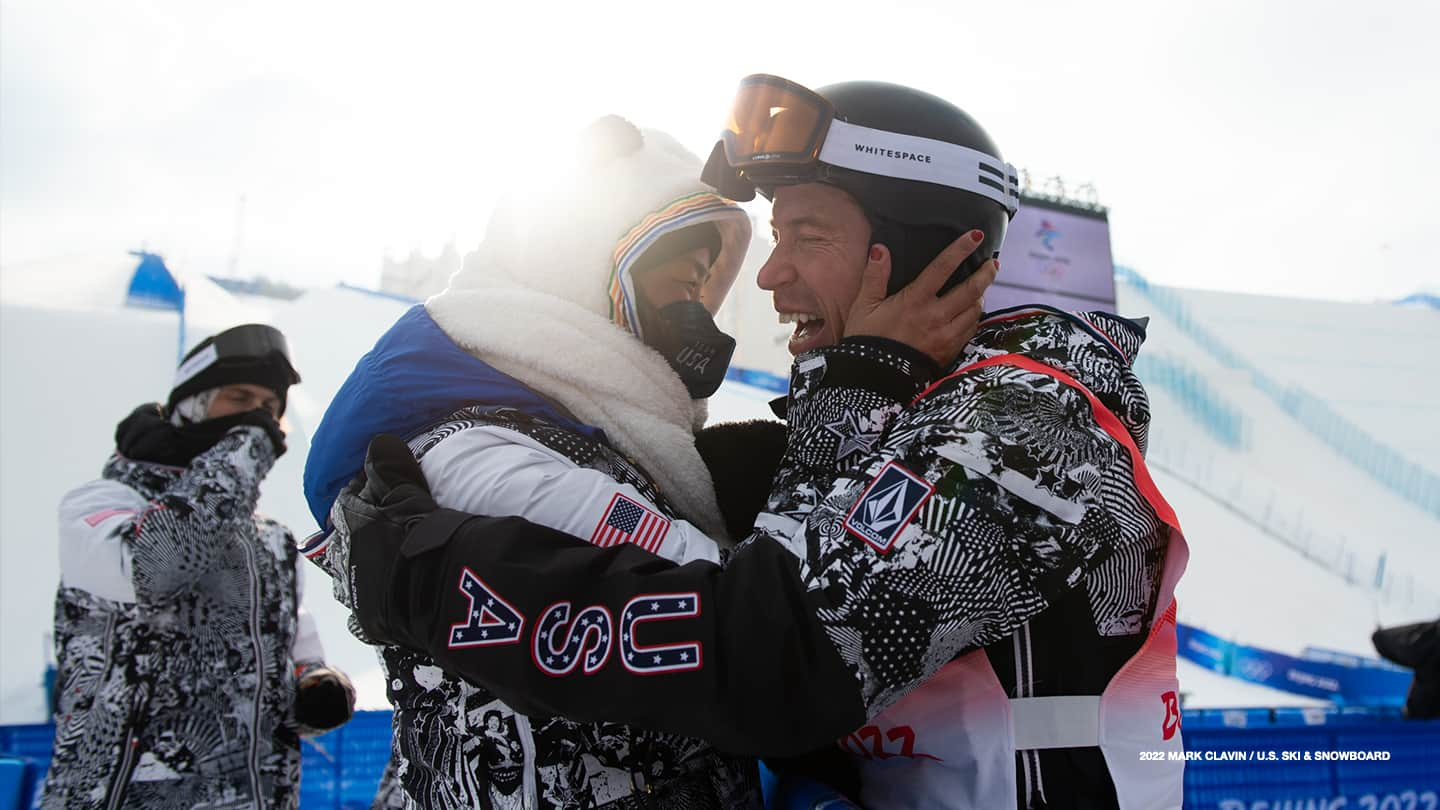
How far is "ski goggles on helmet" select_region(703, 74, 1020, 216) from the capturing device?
1.41 meters

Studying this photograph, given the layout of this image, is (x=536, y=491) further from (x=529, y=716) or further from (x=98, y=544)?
(x=98, y=544)

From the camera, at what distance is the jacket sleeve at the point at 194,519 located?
2832 millimetres

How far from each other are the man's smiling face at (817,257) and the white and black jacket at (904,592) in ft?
0.71

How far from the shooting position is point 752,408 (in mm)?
10922

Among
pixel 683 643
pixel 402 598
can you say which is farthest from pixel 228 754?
pixel 683 643

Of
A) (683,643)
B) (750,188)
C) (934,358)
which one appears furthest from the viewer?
(750,188)

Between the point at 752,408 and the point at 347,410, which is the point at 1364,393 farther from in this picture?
the point at 347,410

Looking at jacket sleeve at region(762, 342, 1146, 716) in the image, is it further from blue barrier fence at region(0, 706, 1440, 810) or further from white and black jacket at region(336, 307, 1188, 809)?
blue barrier fence at region(0, 706, 1440, 810)

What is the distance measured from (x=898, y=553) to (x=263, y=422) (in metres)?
3.26

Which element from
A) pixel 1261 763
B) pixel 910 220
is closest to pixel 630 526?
pixel 910 220

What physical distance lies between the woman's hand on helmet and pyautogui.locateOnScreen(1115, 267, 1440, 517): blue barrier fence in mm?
24103

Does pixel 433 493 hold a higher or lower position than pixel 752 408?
higher

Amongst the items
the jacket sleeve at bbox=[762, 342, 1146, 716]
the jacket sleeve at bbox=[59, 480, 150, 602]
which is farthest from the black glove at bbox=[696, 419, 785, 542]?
the jacket sleeve at bbox=[59, 480, 150, 602]

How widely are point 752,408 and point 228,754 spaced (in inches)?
330
